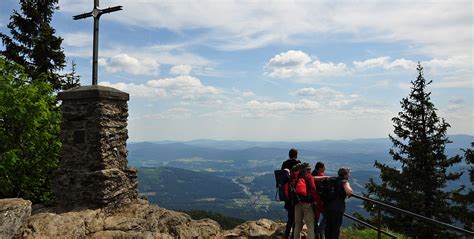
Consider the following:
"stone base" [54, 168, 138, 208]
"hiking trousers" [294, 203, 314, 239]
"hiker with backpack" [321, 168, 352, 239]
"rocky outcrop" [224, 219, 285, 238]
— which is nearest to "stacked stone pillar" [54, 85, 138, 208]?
"stone base" [54, 168, 138, 208]

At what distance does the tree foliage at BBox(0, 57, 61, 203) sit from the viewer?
1550cm

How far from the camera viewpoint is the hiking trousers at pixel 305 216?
791 centimetres

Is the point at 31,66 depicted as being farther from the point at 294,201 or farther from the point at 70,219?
the point at 294,201

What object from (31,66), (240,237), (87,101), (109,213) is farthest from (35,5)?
(240,237)

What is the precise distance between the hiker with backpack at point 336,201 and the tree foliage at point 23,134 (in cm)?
1346

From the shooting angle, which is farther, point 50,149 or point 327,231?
point 50,149

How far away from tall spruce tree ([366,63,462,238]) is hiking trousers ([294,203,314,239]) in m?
14.7

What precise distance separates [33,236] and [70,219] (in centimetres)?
81

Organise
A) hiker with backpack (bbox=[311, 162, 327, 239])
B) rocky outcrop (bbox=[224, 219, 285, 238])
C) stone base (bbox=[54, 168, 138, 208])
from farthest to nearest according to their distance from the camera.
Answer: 1. rocky outcrop (bbox=[224, 219, 285, 238])
2. stone base (bbox=[54, 168, 138, 208])
3. hiker with backpack (bbox=[311, 162, 327, 239])

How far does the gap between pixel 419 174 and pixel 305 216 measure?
1796cm

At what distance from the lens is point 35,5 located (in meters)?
22.3

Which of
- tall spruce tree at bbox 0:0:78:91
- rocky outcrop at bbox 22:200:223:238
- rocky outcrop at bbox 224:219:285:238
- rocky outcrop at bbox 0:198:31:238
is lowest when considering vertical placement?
rocky outcrop at bbox 224:219:285:238

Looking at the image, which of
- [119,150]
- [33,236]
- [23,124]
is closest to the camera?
[33,236]

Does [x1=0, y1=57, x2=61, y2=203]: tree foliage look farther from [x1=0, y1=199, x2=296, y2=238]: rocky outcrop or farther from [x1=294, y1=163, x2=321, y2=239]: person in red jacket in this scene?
[x1=294, y1=163, x2=321, y2=239]: person in red jacket
